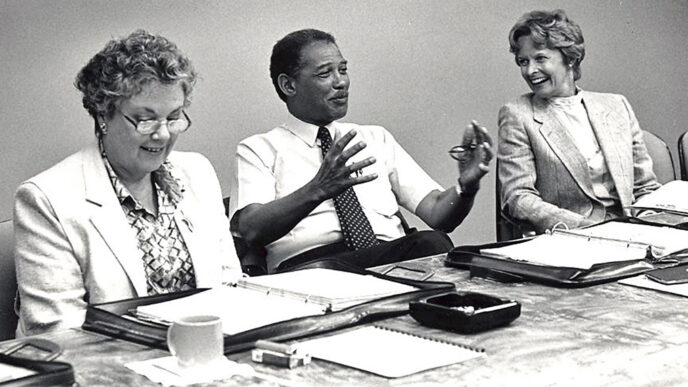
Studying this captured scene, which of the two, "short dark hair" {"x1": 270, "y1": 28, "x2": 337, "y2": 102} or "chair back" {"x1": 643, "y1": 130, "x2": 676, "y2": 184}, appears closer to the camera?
"short dark hair" {"x1": 270, "y1": 28, "x2": 337, "y2": 102}

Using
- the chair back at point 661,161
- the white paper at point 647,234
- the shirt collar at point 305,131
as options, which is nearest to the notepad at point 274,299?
the white paper at point 647,234

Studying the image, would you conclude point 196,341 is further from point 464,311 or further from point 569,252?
point 569,252

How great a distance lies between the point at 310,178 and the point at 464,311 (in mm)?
1766

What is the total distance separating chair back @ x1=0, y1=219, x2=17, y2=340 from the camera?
2.44 meters

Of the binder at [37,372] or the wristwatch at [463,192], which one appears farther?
the wristwatch at [463,192]

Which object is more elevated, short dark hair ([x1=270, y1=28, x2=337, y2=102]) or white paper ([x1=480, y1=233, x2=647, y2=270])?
short dark hair ([x1=270, y1=28, x2=337, y2=102])

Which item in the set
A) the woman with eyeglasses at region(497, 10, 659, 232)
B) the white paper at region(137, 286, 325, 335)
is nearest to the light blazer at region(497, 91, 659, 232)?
the woman with eyeglasses at region(497, 10, 659, 232)

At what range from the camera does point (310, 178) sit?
3678 mm

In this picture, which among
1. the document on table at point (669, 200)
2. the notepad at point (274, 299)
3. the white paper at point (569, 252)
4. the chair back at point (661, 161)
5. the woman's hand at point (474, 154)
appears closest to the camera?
the notepad at point (274, 299)

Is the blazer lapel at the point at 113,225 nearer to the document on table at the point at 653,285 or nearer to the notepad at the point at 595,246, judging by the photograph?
the notepad at the point at 595,246

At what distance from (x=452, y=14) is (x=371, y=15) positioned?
20.1 inches

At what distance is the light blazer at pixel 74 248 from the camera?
7.79 feet

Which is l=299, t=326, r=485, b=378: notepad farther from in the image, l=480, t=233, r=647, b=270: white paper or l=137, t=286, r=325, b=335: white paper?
l=480, t=233, r=647, b=270: white paper

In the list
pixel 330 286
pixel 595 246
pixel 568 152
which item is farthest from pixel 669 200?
pixel 330 286
